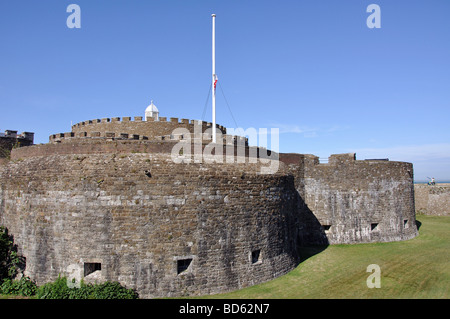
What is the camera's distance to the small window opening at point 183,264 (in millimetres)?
11625

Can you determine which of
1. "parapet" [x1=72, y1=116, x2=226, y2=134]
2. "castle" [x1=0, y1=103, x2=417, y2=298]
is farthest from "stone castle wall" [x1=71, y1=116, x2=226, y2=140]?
"castle" [x1=0, y1=103, x2=417, y2=298]

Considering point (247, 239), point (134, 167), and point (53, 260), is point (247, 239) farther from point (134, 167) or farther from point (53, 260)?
point (53, 260)

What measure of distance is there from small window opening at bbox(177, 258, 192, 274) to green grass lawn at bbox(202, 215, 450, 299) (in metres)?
1.52

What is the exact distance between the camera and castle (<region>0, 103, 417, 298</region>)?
11242 mm

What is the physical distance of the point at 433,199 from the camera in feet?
116

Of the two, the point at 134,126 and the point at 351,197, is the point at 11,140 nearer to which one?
the point at 134,126

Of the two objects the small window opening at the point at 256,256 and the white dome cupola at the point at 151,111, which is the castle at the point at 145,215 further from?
the white dome cupola at the point at 151,111

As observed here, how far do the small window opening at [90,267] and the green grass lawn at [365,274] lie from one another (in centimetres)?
448

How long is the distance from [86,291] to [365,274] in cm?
1254

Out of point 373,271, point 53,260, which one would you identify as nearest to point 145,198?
point 53,260

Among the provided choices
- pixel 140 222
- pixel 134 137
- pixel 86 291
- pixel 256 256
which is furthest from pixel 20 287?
pixel 256 256

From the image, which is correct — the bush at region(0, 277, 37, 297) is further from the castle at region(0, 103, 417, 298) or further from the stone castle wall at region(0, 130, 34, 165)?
the stone castle wall at region(0, 130, 34, 165)

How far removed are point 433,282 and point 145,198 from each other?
1330 centimetres

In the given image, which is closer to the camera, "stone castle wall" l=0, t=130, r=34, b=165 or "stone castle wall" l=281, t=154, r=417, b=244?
"stone castle wall" l=0, t=130, r=34, b=165
